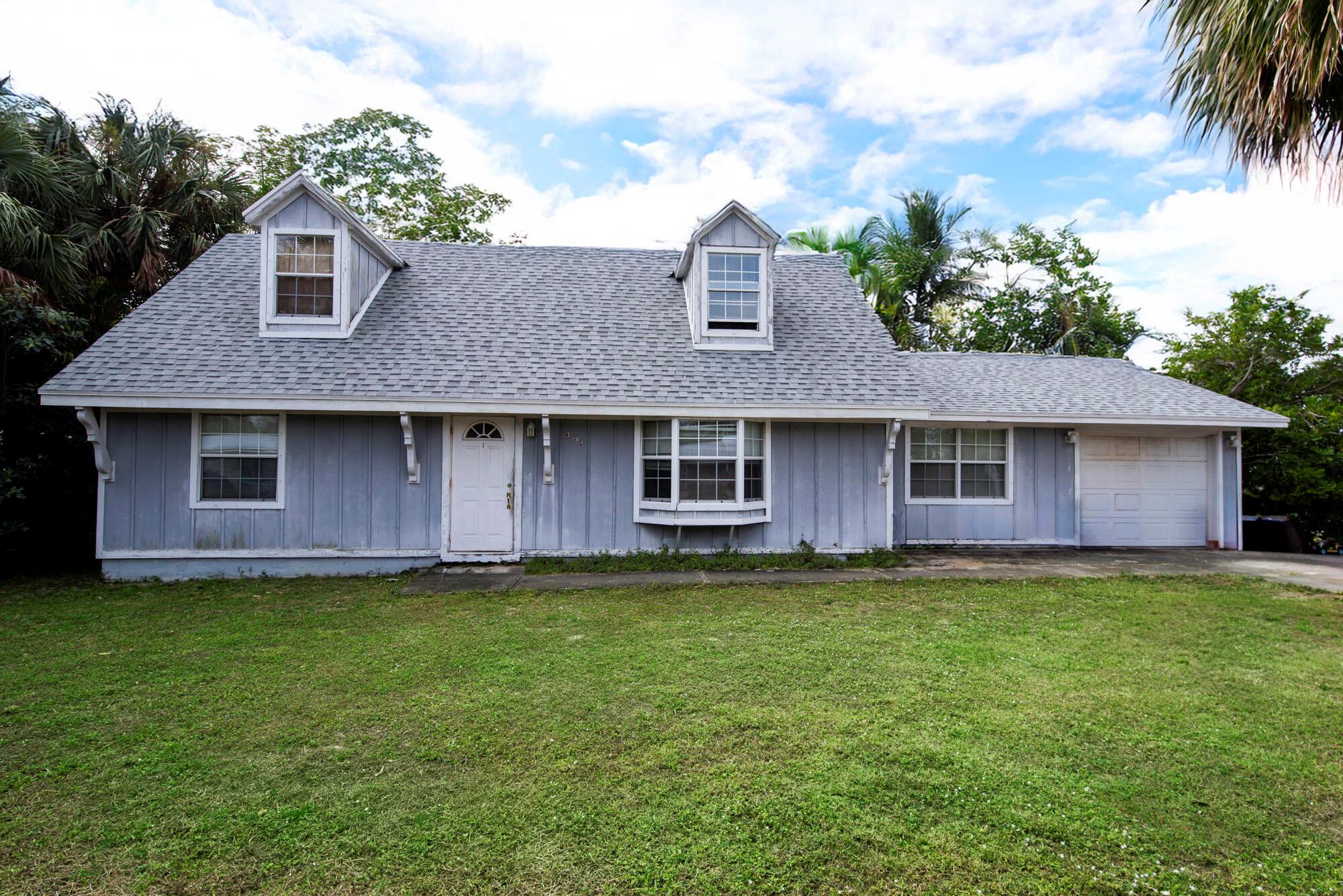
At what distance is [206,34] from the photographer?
12547mm

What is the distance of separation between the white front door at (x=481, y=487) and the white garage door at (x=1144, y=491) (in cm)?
1038

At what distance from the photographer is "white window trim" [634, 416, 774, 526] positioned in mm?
9867

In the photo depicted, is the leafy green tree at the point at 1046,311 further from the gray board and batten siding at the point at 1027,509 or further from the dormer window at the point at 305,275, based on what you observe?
the dormer window at the point at 305,275

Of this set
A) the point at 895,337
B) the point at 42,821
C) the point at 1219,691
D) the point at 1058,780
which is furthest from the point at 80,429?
the point at 895,337

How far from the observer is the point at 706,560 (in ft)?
32.4

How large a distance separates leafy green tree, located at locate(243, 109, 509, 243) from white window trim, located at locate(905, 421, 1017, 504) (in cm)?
1624

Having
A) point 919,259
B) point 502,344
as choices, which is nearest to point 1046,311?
point 919,259

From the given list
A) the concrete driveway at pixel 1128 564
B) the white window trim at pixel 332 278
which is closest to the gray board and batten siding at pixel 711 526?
the concrete driveway at pixel 1128 564

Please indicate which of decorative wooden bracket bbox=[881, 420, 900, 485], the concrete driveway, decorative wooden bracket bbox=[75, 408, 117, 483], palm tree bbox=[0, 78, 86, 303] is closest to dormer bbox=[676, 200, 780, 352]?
decorative wooden bracket bbox=[881, 420, 900, 485]

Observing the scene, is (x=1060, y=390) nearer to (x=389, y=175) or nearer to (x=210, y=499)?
(x=210, y=499)

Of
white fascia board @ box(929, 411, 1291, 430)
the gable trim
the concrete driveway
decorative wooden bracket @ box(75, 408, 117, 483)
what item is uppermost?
the gable trim

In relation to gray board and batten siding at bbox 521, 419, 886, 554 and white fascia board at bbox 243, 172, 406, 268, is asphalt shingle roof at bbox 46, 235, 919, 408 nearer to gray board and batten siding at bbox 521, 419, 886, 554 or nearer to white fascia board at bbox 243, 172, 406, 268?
gray board and batten siding at bbox 521, 419, 886, 554

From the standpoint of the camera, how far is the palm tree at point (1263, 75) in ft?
17.2

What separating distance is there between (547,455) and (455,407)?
1446 millimetres
